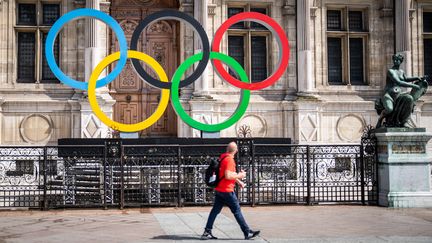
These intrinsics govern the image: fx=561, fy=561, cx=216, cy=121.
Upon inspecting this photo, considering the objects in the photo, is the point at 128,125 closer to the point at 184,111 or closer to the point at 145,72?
the point at 145,72

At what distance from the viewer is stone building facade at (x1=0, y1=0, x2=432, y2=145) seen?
2291cm

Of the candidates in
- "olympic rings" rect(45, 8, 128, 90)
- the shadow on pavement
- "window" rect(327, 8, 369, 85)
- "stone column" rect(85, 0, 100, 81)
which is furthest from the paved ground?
"window" rect(327, 8, 369, 85)

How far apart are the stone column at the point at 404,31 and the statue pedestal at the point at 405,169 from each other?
1106 cm

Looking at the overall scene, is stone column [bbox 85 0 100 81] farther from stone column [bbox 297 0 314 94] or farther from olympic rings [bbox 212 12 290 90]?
stone column [bbox 297 0 314 94]

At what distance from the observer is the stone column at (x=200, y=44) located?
23.4 metres

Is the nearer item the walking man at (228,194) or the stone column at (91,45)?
the walking man at (228,194)

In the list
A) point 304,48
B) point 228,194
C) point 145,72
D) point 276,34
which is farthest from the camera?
point 304,48

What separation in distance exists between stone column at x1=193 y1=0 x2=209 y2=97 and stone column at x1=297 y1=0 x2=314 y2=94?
4.15 m

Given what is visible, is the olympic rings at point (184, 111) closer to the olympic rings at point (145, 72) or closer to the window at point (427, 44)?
the olympic rings at point (145, 72)

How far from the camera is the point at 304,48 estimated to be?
24469 millimetres

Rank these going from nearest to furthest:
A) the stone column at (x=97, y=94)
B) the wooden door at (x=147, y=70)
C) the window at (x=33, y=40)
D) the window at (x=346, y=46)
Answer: the stone column at (x=97, y=94)
the window at (x=33, y=40)
the wooden door at (x=147, y=70)
the window at (x=346, y=46)

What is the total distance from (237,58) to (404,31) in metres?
7.58

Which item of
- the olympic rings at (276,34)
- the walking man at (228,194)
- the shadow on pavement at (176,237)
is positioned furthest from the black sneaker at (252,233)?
the olympic rings at (276,34)

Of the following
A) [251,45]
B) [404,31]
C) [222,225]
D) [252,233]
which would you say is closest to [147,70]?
[251,45]
